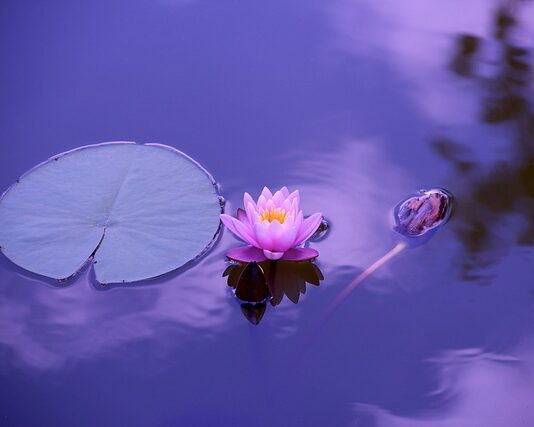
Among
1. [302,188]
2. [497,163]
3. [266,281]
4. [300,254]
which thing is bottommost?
[266,281]

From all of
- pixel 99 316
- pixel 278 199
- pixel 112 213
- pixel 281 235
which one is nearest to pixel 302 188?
pixel 278 199

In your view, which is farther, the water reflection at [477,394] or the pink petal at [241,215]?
the pink petal at [241,215]

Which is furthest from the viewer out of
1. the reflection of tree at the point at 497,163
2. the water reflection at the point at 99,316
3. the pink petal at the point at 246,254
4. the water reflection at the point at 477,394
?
the reflection of tree at the point at 497,163

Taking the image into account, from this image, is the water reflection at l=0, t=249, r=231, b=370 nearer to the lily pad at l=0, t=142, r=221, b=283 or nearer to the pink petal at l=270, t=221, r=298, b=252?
the lily pad at l=0, t=142, r=221, b=283

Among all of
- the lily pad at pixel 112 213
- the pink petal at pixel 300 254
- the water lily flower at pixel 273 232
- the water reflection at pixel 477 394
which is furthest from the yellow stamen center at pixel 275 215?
the water reflection at pixel 477 394

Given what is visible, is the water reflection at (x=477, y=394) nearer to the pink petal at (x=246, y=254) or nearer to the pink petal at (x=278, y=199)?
the pink petal at (x=246, y=254)

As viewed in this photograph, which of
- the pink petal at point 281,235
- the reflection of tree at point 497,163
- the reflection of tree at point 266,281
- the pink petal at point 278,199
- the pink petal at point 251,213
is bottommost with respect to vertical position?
the reflection of tree at point 266,281

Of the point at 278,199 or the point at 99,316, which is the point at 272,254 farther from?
the point at 99,316
